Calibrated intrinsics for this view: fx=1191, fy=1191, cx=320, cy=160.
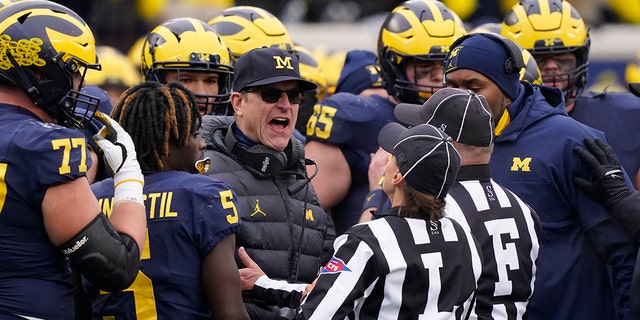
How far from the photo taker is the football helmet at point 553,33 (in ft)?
21.6

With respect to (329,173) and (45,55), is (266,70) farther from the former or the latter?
(329,173)

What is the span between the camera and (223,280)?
4.16 m

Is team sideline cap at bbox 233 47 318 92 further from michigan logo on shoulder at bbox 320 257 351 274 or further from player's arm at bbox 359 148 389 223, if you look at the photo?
michigan logo on shoulder at bbox 320 257 351 274

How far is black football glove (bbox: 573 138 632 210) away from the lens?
4.89 meters

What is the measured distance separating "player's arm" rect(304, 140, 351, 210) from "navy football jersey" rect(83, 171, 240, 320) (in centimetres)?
199

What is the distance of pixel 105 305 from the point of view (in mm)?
4203

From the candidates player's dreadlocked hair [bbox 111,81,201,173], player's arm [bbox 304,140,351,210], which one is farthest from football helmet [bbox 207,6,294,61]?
player's dreadlocked hair [bbox 111,81,201,173]

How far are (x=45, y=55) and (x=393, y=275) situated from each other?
1366 millimetres

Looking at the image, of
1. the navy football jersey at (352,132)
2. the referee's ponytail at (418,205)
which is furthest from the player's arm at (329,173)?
the referee's ponytail at (418,205)

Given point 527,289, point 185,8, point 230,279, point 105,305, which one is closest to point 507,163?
point 527,289

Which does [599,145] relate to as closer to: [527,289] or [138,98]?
[527,289]

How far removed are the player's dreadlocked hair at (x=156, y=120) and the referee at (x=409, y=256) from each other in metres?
0.75

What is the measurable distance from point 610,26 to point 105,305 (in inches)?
518

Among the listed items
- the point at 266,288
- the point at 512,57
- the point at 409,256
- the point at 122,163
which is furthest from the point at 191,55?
Result: the point at 409,256
